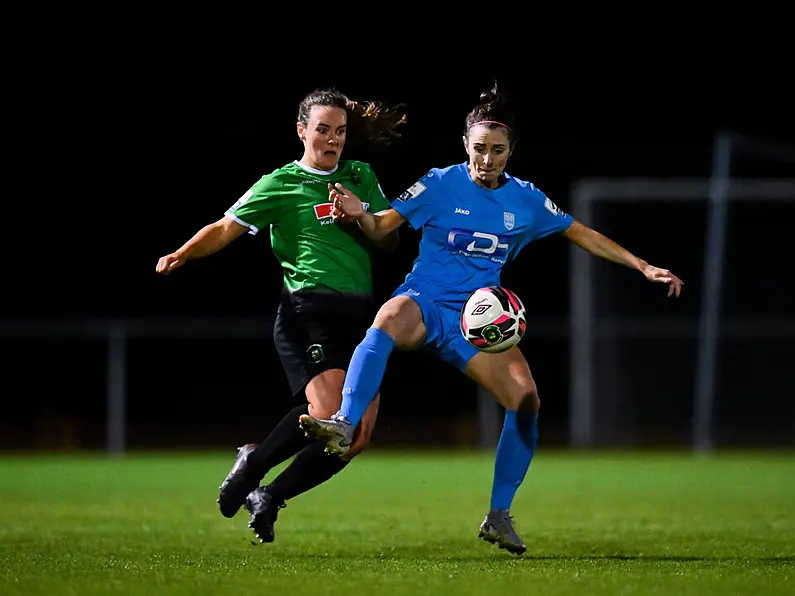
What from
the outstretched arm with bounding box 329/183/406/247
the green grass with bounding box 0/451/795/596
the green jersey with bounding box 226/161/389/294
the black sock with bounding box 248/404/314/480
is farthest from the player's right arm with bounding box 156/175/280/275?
the green grass with bounding box 0/451/795/596

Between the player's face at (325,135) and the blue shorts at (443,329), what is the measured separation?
0.84 m

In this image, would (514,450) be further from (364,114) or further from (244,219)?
(364,114)

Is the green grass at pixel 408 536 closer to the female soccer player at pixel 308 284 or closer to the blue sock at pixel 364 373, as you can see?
the female soccer player at pixel 308 284

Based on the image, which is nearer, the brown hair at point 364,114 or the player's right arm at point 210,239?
the player's right arm at point 210,239

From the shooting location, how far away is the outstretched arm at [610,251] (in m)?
6.88

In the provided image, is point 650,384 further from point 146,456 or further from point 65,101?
point 65,101

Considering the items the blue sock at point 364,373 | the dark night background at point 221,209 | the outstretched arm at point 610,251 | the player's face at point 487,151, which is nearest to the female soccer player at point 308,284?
the blue sock at point 364,373

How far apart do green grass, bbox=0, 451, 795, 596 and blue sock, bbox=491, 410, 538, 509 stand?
0.33 metres

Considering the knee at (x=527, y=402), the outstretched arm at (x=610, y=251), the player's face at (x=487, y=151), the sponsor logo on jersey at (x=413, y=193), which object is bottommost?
the knee at (x=527, y=402)

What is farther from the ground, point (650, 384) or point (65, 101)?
point (65, 101)

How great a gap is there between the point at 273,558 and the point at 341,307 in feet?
4.36

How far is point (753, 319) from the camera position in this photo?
1770 cm

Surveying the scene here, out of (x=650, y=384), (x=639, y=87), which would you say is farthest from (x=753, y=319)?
(x=639, y=87)

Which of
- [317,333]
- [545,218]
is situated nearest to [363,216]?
[317,333]
